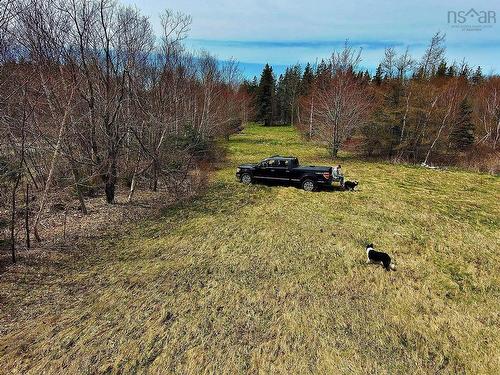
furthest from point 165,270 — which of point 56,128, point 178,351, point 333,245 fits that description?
point 56,128

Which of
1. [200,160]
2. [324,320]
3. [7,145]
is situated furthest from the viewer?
[200,160]

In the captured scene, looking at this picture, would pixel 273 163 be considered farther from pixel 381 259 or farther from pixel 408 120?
pixel 408 120

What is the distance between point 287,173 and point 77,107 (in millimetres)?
9217

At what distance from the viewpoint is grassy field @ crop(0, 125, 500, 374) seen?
4.89 metres

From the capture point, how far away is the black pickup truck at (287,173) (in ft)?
45.7

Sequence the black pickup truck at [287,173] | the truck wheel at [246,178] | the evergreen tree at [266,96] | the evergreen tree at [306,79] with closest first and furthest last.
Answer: the black pickup truck at [287,173] → the truck wheel at [246,178] → the evergreen tree at [266,96] → the evergreen tree at [306,79]

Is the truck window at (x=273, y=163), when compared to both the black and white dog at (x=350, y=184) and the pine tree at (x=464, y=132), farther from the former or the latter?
the pine tree at (x=464, y=132)

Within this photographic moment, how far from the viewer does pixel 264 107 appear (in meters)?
60.2

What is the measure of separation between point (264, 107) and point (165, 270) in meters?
56.1

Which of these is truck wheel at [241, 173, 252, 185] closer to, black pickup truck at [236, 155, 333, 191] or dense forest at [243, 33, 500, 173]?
black pickup truck at [236, 155, 333, 191]

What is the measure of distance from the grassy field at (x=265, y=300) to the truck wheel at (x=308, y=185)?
3017 mm

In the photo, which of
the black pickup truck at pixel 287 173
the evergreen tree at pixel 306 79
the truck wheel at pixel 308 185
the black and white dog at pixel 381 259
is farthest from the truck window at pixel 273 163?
the evergreen tree at pixel 306 79

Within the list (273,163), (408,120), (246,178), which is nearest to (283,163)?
(273,163)

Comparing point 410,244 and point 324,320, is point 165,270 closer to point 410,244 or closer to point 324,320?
point 324,320
